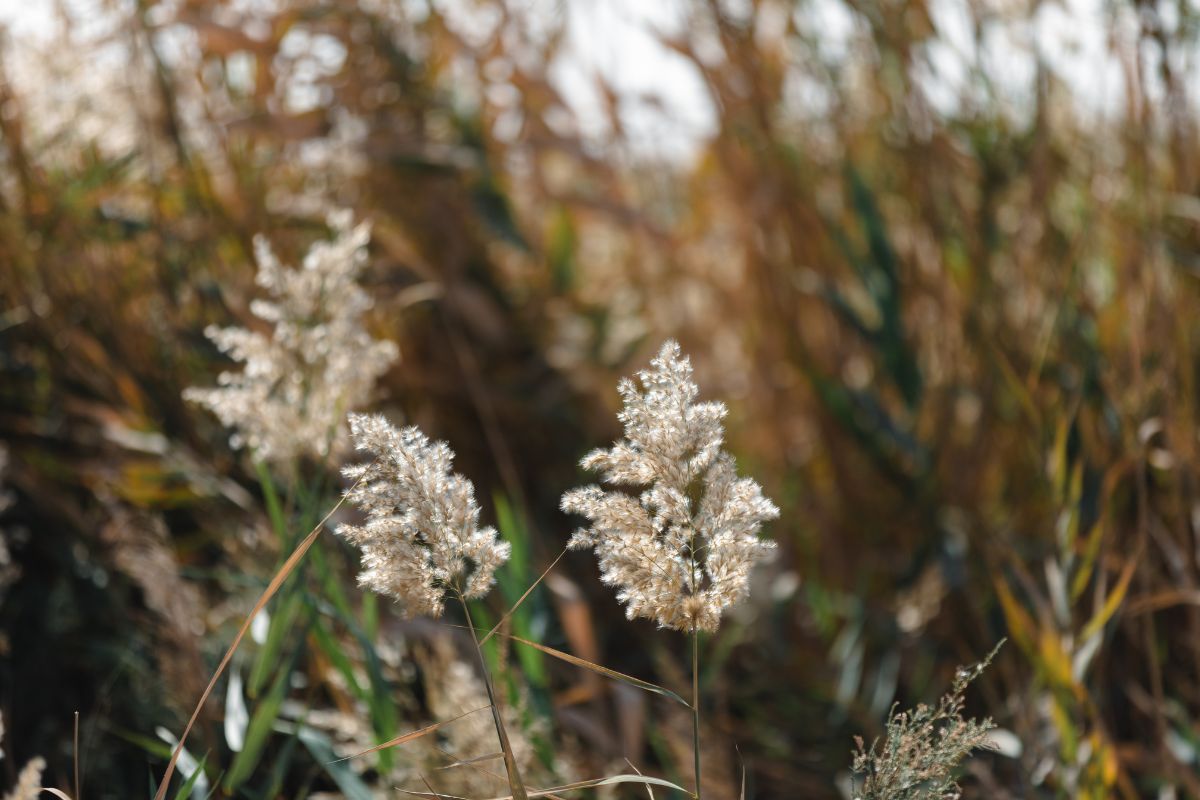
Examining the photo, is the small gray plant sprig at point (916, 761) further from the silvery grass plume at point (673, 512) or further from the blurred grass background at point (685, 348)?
the blurred grass background at point (685, 348)

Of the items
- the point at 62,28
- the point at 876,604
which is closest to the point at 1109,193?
the point at 876,604

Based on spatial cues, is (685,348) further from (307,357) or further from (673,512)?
(673,512)

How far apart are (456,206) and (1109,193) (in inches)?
35.3

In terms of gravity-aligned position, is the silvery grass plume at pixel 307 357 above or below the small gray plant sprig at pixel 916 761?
above

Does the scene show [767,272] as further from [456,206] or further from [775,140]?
[456,206]

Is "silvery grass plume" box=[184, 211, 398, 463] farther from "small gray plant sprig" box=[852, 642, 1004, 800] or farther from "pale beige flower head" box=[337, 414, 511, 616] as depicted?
"small gray plant sprig" box=[852, 642, 1004, 800]

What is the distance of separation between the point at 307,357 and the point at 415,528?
0.31 meters

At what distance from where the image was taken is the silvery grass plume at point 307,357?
0.77m

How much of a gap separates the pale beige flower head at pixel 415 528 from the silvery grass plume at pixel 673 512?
53 mm

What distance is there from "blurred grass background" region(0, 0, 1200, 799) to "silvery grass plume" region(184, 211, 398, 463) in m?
0.13

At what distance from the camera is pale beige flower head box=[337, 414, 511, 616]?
1.74ft

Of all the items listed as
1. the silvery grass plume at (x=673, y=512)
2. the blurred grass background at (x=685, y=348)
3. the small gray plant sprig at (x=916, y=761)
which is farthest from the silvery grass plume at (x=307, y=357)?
the small gray plant sprig at (x=916, y=761)

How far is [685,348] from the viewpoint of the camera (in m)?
1.63

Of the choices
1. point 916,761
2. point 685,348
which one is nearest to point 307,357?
point 916,761
